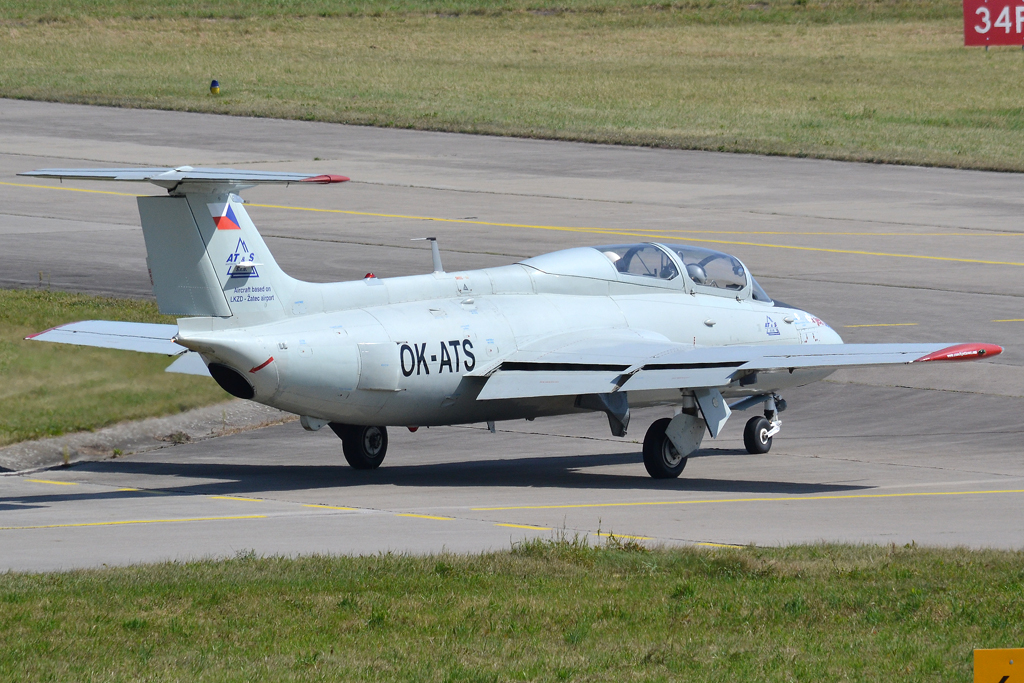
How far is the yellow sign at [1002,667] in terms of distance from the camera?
→ 6.69 metres

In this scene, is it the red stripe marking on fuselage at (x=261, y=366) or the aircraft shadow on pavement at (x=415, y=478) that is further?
the aircraft shadow on pavement at (x=415, y=478)

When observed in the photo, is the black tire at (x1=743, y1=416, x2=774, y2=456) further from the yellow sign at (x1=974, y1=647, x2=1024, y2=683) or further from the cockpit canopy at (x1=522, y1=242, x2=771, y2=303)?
the yellow sign at (x1=974, y1=647, x2=1024, y2=683)

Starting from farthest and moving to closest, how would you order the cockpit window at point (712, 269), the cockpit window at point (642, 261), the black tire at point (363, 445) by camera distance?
the cockpit window at point (712, 269) → the cockpit window at point (642, 261) → the black tire at point (363, 445)

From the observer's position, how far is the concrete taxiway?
1700 centimetres

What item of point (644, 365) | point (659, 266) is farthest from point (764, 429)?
point (644, 365)

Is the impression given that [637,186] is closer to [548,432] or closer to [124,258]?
[124,258]

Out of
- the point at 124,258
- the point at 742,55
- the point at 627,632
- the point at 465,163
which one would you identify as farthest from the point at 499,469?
the point at 742,55

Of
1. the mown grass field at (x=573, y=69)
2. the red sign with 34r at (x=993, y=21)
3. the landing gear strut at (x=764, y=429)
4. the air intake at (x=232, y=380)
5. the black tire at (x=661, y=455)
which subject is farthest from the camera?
the red sign with 34r at (x=993, y=21)

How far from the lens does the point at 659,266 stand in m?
22.5

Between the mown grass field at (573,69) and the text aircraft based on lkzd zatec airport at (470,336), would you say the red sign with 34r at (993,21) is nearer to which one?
the mown grass field at (573,69)

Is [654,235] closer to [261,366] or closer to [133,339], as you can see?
[133,339]

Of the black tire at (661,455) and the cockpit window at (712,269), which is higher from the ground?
the cockpit window at (712,269)

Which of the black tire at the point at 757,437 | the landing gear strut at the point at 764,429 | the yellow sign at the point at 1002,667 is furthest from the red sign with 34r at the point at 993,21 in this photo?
the yellow sign at the point at 1002,667

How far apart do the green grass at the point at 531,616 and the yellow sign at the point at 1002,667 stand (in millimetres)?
3911
